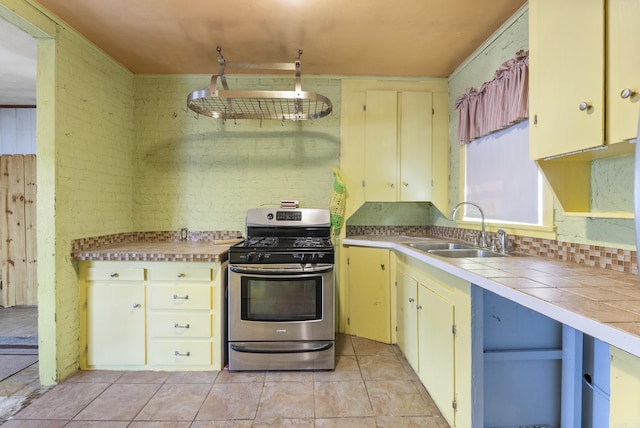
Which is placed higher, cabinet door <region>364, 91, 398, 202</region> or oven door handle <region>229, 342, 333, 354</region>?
cabinet door <region>364, 91, 398, 202</region>

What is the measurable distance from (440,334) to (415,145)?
1824 millimetres

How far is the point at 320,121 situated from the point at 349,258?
1356mm

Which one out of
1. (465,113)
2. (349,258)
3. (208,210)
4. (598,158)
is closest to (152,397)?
(208,210)

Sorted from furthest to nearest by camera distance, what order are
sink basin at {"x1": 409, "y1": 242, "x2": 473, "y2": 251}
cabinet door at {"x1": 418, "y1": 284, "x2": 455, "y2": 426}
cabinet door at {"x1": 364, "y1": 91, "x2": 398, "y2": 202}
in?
cabinet door at {"x1": 364, "y1": 91, "x2": 398, "y2": 202} < sink basin at {"x1": 409, "y1": 242, "x2": 473, "y2": 251} < cabinet door at {"x1": 418, "y1": 284, "x2": 455, "y2": 426}

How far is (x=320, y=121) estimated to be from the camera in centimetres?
295

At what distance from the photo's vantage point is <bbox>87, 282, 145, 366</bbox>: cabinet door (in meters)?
2.20

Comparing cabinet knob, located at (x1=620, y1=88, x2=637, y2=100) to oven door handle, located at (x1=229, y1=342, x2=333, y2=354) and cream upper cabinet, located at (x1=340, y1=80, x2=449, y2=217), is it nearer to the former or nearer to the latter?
cream upper cabinet, located at (x1=340, y1=80, x2=449, y2=217)

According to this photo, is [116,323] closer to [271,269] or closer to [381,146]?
[271,269]

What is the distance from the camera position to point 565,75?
126cm

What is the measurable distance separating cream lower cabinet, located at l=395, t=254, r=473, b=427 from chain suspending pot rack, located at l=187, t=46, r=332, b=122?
56.4 inches

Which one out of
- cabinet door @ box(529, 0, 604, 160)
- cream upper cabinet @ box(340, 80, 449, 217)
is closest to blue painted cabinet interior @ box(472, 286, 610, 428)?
cabinet door @ box(529, 0, 604, 160)

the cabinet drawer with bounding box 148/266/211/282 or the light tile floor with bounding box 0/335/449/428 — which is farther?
the cabinet drawer with bounding box 148/266/211/282

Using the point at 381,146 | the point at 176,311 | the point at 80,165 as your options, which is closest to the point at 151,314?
the point at 176,311

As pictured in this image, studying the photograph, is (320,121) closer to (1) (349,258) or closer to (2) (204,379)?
(1) (349,258)
